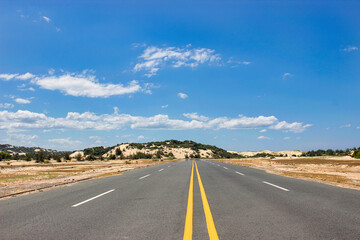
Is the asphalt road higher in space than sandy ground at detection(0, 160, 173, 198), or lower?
higher

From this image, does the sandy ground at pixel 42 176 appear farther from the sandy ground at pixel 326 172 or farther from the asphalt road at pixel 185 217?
the sandy ground at pixel 326 172

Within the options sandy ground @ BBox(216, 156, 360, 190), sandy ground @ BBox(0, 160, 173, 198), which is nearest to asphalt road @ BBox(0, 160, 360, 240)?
sandy ground @ BBox(0, 160, 173, 198)

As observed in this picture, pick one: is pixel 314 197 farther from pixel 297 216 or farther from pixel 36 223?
pixel 36 223

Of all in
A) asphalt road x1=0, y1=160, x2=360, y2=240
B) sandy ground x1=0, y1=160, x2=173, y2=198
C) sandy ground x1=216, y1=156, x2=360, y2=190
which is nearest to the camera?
asphalt road x1=0, y1=160, x2=360, y2=240

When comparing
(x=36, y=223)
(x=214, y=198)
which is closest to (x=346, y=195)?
(x=214, y=198)

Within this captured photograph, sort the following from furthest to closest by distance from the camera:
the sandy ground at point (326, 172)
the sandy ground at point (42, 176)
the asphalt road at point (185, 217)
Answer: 1. the sandy ground at point (326, 172)
2. the sandy ground at point (42, 176)
3. the asphalt road at point (185, 217)

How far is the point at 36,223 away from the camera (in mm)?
5996

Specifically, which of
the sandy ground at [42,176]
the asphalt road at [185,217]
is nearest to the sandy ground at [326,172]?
the asphalt road at [185,217]

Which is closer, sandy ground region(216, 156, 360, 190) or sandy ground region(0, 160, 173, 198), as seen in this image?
sandy ground region(0, 160, 173, 198)

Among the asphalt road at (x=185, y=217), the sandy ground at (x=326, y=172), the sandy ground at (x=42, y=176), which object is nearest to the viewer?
the asphalt road at (x=185, y=217)

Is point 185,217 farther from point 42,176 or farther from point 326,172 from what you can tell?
point 326,172

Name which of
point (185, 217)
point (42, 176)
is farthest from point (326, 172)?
point (42, 176)

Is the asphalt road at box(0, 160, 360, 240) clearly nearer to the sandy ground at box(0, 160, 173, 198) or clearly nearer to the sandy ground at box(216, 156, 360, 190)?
the sandy ground at box(0, 160, 173, 198)

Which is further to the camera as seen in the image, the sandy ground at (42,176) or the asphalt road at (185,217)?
the sandy ground at (42,176)
